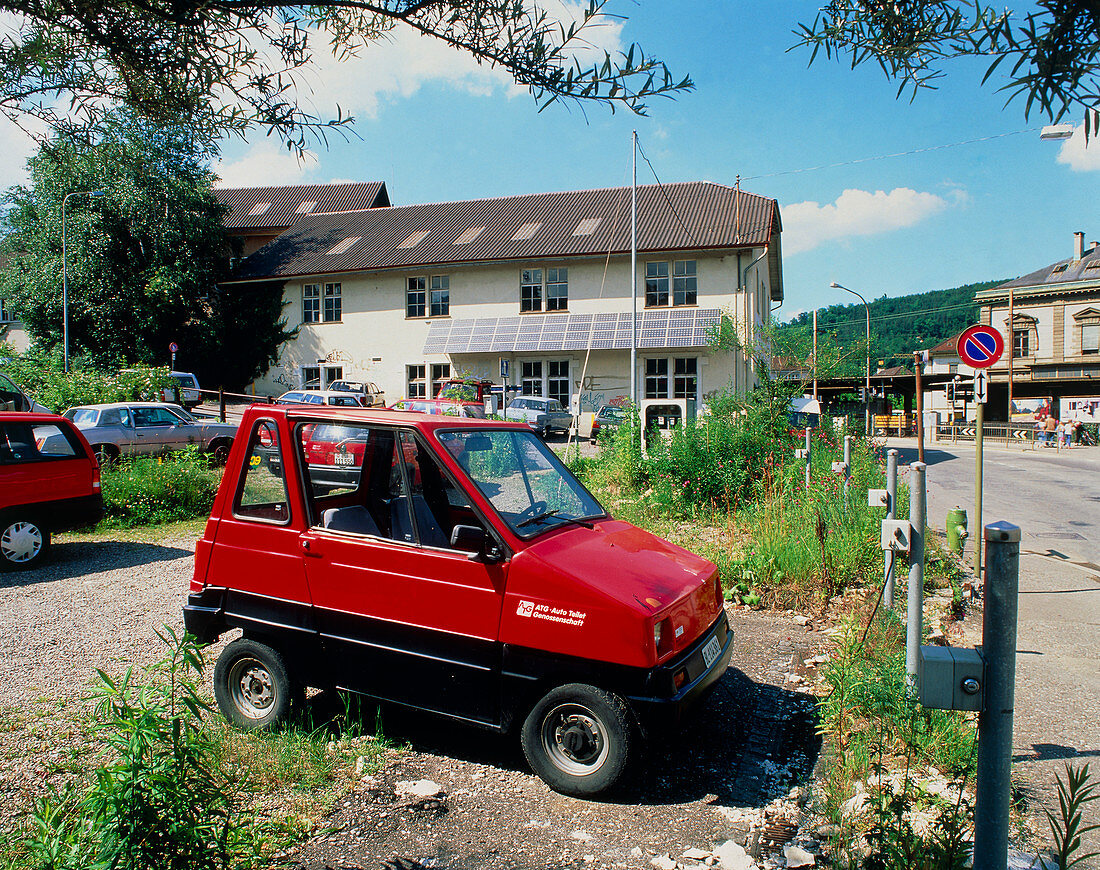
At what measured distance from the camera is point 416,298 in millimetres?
36375

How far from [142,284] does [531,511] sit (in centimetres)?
3865

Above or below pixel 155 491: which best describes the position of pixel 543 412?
above

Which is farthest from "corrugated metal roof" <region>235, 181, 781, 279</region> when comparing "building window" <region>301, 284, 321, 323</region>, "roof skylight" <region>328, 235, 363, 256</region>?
"building window" <region>301, 284, 321, 323</region>

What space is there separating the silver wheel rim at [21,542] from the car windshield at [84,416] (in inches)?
348

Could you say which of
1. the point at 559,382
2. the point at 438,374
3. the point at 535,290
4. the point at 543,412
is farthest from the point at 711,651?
the point at 438,374

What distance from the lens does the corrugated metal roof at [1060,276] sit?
191 feet

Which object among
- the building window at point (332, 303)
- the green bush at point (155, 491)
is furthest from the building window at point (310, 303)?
→ the green bush at point (155, 491)

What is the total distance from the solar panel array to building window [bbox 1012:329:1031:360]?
4324 centimetres

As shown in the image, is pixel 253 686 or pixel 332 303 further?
pixel 332 303

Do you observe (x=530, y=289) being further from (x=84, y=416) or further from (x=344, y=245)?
(x=84, y=416)

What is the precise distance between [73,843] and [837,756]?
3.46 metres

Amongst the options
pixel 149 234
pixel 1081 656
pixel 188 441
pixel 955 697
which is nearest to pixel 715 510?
pixel 1081 656

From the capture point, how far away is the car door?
3.79m

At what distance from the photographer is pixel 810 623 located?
6.45 m
